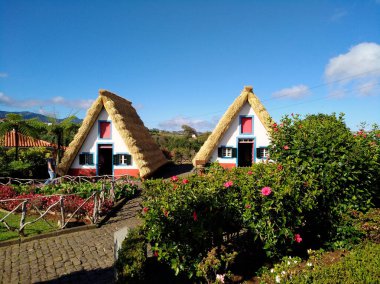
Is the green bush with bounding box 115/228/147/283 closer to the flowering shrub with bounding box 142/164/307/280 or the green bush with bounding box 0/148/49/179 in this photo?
the flowering shrub with bounding box 142/164/307/280

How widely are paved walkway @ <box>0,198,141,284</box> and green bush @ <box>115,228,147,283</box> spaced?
100 centimetres

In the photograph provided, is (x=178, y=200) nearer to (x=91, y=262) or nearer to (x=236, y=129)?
(x=91, y=262)

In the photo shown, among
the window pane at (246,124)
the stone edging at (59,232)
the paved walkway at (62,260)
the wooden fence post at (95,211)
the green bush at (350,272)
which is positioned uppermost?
the window pane at (246,124)

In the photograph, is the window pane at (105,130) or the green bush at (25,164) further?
the window pane at (105,130)

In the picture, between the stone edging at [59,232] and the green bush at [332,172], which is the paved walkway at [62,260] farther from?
the green bush at [332,172]

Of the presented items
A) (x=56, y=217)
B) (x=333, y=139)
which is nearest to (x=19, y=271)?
(x=56, y=217)

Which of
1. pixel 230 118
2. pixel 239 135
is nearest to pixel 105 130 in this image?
pixel 230 118

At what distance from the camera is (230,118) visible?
679 inches

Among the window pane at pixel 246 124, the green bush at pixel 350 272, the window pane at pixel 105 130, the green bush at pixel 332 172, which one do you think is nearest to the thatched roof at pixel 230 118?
the window pane at pixel 246 124

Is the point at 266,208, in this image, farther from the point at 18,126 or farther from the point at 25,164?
the point at 18,126

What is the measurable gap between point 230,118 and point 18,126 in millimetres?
13922

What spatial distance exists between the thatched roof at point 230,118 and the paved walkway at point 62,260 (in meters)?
9.94

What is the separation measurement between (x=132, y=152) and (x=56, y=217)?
764 centimetres

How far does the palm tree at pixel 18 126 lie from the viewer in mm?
15773
